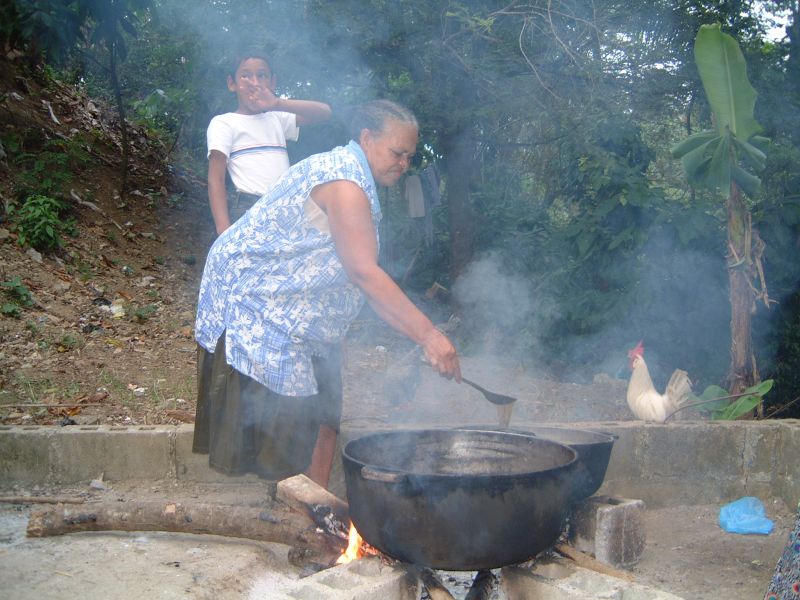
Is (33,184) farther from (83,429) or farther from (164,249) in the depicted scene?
(83,429)

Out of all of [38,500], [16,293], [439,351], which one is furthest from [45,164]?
[439,351]

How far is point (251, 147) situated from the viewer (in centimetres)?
416

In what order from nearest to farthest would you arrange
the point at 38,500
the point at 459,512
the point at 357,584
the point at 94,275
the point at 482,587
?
the point at 459,512 < the point at 357,584 < the point at 482,587 < the point at 38,500 < the point at 94,275

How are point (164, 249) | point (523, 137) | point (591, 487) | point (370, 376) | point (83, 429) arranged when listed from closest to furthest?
point (591, 487) → point (83, 429) → point (370, 376) → point (164, 249) → point (523, 137)

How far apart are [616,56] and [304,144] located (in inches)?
132

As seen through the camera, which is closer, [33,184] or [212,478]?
[212,478]

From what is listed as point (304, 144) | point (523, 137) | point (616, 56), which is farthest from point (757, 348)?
point (304, 144)

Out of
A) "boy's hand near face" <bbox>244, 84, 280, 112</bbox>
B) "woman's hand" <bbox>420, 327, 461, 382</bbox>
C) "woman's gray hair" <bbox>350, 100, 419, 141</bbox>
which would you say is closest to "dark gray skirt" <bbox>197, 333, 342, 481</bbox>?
"woman's hand" <bbox>420, 327, 461, 382</bbox>

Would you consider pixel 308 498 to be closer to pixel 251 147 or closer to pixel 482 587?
pixel 482 587

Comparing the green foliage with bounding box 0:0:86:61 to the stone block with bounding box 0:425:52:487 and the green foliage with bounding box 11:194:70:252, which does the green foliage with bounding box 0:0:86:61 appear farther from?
the stone block with bounding box 0:425:52:487

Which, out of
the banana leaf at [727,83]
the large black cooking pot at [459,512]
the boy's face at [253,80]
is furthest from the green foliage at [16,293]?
the banana leaf at [727,83]

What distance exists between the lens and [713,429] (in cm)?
436

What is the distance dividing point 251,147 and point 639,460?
9.23 feet

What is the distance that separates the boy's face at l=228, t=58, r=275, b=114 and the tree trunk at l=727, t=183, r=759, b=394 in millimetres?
3340
